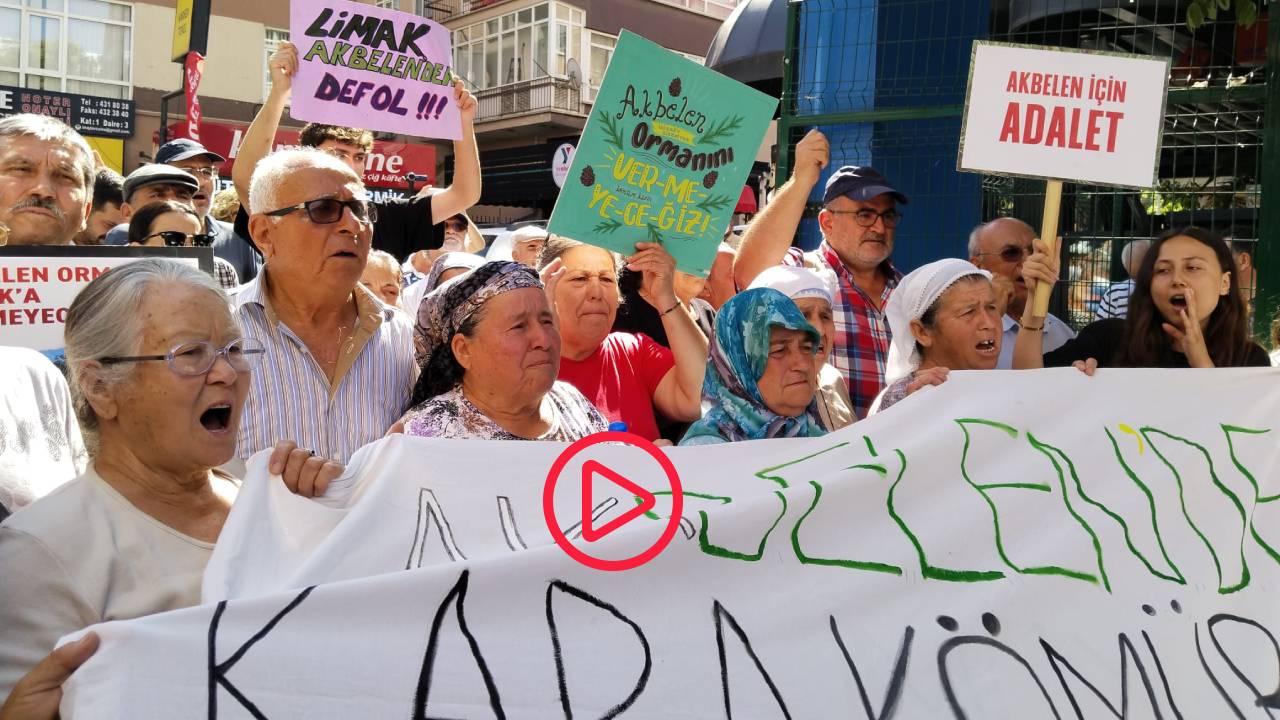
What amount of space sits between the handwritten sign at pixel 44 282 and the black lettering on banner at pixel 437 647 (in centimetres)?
147

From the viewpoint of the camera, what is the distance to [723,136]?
369cm

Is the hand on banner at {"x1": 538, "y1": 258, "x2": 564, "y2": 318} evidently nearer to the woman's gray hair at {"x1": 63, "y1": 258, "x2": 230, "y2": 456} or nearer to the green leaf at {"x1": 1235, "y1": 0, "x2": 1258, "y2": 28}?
the woman's gray hair at {"x1": 63, "y1": 258, "x2": 230, "y2": 456}

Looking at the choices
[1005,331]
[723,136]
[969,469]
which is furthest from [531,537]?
[1005,331]

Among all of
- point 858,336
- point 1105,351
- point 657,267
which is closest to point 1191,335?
point 1105,351

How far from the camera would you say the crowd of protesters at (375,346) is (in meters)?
2.14

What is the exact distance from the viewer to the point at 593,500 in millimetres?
2416

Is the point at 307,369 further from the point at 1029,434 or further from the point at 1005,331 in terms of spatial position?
the point at 1005,331

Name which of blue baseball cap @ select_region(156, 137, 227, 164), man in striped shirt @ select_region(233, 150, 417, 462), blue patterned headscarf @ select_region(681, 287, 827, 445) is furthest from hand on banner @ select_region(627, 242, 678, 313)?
blue baseball cap @ select_region(156, 137, 227, 164)

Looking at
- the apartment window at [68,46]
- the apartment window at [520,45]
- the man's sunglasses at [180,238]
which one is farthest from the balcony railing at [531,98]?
the man's sunglasses at [180,238]

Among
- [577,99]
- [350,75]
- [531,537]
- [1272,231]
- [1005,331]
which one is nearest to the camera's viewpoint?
[531,537]

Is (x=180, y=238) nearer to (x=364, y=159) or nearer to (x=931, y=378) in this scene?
(x=364, y=159)

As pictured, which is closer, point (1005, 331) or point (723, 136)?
point (723, 136)

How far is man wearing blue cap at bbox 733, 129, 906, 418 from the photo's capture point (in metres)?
4.24

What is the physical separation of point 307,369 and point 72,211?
39.4 inches
